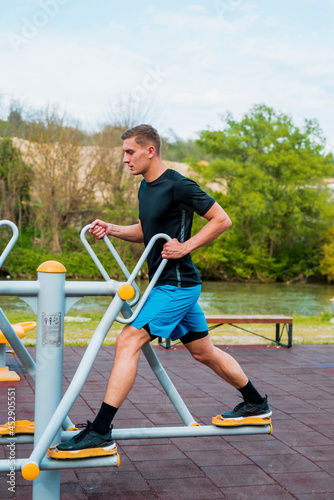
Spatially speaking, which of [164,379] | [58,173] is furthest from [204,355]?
[58,173]

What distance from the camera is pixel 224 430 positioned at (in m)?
3.18

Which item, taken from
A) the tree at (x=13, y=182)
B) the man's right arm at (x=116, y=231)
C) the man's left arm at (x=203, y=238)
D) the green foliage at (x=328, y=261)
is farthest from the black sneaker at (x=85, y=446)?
the green foliage at (x=328, y=261)

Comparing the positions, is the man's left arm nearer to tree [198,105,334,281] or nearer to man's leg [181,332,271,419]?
man's leg [181,332,271,419]

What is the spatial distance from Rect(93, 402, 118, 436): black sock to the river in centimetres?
1339

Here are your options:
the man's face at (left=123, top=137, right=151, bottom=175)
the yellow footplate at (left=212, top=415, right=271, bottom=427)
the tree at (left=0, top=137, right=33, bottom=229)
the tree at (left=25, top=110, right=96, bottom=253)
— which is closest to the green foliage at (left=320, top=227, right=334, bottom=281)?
the tree at (left=25, top=110, right=96, bottom=253)

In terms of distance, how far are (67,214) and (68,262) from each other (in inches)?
111

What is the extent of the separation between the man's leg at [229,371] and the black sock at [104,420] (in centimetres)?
63

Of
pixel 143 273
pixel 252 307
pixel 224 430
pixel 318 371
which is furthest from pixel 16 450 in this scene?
pixel 143 273

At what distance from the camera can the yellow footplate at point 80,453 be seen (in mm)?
2658

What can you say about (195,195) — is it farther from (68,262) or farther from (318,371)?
(68,262)

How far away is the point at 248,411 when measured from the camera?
3.36 m

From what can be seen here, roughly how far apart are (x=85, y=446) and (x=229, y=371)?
0.94 m

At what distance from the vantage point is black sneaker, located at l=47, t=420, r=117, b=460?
267 centimetres

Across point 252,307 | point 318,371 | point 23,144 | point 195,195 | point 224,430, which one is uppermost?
point 23,144
